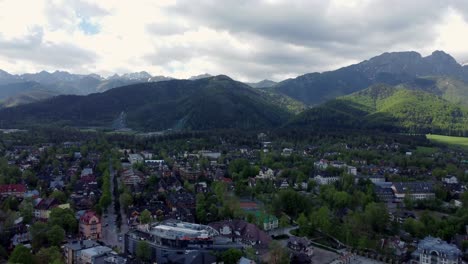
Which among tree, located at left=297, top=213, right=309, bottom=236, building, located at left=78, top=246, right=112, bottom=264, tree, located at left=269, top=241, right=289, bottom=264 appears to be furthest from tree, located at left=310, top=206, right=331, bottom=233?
building, located at left=78, top=246, right=112, bottom=264

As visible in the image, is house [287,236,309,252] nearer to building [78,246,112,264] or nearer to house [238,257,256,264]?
house [238,257,256,264]

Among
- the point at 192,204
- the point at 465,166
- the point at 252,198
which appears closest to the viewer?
the point at 192,204

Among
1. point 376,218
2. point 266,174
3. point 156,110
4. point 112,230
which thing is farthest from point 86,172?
point 156,110

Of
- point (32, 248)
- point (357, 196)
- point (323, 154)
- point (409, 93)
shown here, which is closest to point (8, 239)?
point (32, 248)

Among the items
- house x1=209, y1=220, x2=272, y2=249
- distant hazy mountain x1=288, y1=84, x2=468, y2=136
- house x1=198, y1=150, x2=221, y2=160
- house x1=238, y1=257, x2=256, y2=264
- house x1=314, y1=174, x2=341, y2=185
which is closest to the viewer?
house x1=238, y1=257, x2=256, y2=264

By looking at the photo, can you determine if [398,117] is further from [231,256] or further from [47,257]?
[47,257]

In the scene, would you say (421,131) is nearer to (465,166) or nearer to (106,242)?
(465,166)

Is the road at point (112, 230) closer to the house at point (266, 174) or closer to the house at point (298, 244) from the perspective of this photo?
the house at point (298, 244)
